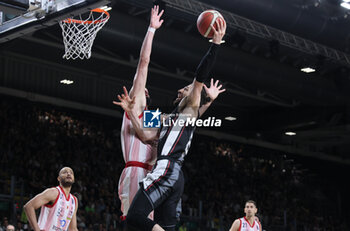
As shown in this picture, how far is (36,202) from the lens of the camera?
7.06 metres

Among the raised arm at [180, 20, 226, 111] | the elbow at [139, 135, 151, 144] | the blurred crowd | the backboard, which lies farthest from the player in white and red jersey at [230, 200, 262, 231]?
the blurred crowd

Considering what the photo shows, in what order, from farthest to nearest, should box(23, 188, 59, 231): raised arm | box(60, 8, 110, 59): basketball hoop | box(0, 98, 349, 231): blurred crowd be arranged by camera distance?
box(0, 98, 349, 231): blurred crowd, box(60, 8, 110, 59): basketball hoop, box(23, 188, 59, 231): raised arm

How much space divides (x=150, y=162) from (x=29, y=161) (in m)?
14.5

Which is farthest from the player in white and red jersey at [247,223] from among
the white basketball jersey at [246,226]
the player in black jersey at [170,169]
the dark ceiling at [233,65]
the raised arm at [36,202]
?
the dark ceiling at [233,65]

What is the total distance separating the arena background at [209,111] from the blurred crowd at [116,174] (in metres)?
0.06

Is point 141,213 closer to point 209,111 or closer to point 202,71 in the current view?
point 202,71

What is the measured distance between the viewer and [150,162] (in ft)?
21.8

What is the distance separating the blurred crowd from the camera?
1903 centimetres

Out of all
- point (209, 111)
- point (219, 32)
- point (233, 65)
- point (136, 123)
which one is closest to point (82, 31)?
point (136, 123)

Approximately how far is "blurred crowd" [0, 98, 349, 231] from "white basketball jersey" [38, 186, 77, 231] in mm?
7385

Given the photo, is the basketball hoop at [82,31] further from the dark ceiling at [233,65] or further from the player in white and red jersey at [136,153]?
the dark ceiling at [233,65]

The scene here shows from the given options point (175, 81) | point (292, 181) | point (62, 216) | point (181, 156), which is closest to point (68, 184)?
point (62, 216)

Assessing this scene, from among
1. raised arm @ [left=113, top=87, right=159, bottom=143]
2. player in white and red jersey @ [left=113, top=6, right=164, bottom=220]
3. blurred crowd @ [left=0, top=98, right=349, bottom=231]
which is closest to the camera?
raised arm @ [left=113, top=87, right=159, bottom=143]

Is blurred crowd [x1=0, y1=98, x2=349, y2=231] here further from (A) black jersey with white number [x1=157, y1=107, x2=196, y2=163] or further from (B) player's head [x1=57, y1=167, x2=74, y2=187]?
(A) black jersey with white number [x1=157, y1=107, x2=196, y2=163]
